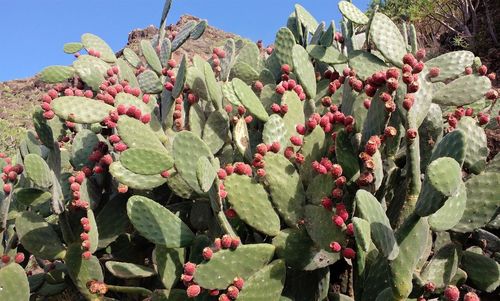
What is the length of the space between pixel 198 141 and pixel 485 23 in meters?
10.3

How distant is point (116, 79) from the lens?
3.15 meters

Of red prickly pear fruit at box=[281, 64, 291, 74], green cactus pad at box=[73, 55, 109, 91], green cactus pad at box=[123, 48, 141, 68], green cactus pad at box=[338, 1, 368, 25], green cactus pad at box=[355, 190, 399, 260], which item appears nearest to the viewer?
green cactus pad at box=[355, 190, 399, 260]

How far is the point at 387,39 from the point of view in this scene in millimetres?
2701

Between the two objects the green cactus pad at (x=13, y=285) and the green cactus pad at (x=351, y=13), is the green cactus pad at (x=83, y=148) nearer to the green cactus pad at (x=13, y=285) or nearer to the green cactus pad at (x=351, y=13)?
the green cactus pad at (x=13, y=285)

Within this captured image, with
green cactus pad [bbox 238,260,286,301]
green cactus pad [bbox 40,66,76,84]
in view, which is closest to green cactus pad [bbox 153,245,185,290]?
green cactus pad [bbox 238,260,286,301]

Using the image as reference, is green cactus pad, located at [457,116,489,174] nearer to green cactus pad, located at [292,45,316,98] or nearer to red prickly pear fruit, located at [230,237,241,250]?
green cactus pad, located at [292,45,316,98]

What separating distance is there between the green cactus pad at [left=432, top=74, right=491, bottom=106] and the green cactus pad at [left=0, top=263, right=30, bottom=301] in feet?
7.42

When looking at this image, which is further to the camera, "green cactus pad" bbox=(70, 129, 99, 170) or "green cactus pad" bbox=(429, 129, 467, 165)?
"green cactus pad" bbox=(70, 129, 99, 170)

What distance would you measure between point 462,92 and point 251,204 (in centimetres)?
133

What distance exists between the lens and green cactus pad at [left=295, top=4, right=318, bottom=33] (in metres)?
3.50

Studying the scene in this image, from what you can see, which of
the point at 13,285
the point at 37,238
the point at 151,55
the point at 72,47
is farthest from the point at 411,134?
the point at 72,47

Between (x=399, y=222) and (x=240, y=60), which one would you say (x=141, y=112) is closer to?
(x=240, y=60)

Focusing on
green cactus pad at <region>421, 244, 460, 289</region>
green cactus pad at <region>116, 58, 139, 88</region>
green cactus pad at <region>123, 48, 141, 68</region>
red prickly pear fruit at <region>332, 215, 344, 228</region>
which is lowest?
green cactus pad at <region>421, 244, 460, 289</region>

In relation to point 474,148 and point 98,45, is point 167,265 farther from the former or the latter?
point 98,45
